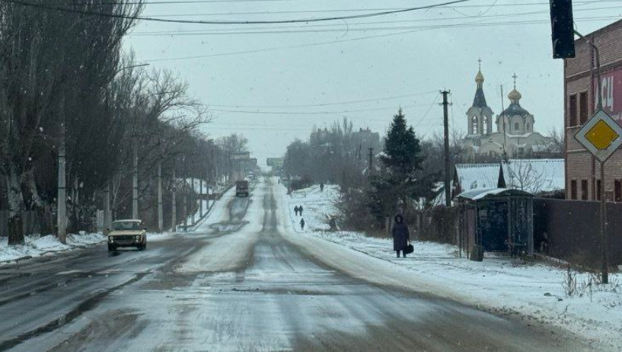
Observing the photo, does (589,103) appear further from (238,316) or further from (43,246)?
(43,246)

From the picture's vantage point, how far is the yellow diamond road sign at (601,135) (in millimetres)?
16812

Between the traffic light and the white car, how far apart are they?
27.6 meters

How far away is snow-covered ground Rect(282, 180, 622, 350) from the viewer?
13.3 m

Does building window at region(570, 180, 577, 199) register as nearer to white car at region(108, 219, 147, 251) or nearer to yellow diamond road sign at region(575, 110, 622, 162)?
white car at region(108, 219, 147, 251)

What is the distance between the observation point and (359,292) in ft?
61.0

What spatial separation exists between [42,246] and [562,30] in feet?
98.5

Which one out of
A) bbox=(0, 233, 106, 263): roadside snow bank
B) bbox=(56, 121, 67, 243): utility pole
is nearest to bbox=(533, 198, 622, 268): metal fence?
bbox=(0, 233, 106, 263): roadside snow bank

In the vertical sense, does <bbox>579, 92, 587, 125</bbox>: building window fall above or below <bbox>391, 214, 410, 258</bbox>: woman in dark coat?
above

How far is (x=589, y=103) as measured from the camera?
35.0 metres

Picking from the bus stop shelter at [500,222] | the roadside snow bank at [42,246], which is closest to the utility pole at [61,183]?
the roadside snow bank at [42,246]

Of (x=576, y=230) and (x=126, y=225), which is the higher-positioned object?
(x=576, y=230)

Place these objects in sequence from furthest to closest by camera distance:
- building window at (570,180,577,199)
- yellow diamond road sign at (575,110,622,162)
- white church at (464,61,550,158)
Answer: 1. white church at (464,61,550,158)
2. building window at (570,180,577,199)
3. yellow diamond road sign at (575,110,622,162)

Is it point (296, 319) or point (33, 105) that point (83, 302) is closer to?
point (296, 319)

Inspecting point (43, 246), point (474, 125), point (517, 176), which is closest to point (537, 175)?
point (517, 176)
